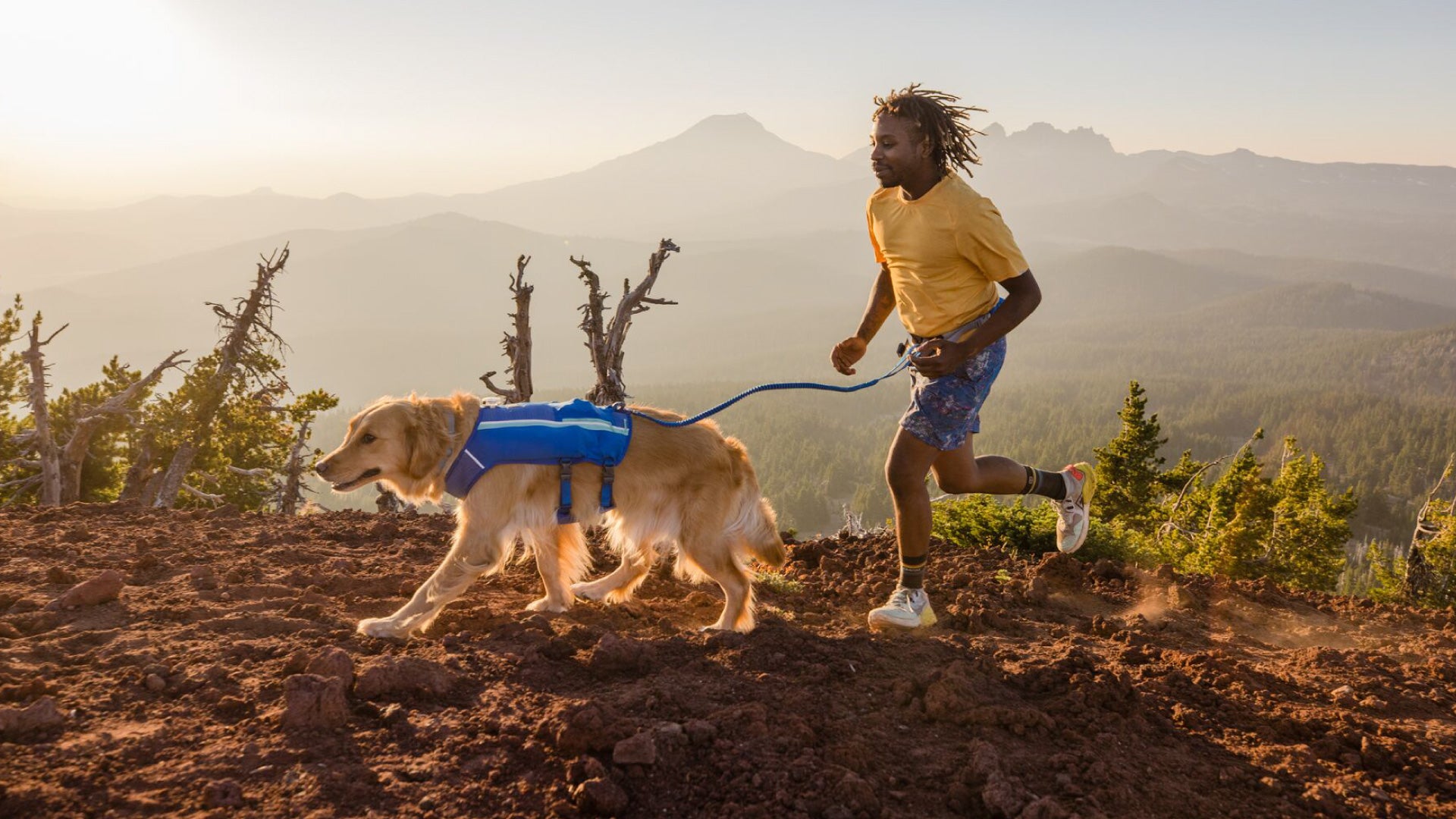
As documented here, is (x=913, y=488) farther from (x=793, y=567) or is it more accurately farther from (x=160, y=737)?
(x=160, y=737)

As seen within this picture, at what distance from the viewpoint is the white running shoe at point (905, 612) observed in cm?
Answer: 506

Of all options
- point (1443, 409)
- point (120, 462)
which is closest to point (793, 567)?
point (120, 462)

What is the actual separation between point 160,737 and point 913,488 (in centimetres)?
380

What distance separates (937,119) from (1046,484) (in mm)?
2515

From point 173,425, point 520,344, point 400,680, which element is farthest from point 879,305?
point 173,425

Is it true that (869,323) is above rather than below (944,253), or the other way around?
below

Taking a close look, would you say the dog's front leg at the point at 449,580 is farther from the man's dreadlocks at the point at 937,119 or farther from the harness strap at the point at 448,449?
the man's dreadlocks at the point at 937,119

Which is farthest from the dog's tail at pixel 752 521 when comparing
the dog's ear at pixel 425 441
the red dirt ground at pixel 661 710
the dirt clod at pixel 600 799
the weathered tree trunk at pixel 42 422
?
the weathered tree trunk at pixel 42 422

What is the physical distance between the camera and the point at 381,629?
457 cm

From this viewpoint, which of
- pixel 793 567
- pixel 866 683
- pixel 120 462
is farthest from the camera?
pixel 120 462

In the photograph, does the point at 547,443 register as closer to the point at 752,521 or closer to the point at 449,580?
the point at 449,580

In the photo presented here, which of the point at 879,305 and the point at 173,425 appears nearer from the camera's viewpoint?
the point at 879,305

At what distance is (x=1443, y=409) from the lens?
191000 mm

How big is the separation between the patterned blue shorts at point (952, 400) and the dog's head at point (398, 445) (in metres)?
2.71
